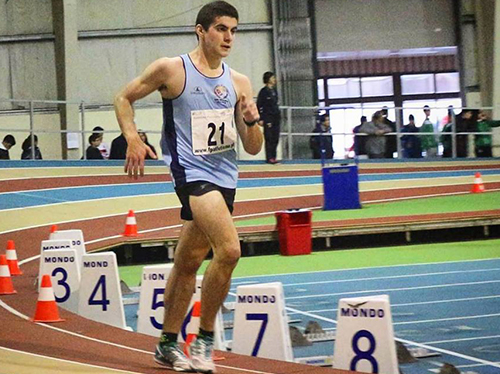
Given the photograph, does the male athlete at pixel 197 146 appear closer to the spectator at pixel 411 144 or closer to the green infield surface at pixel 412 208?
the green infield surface at pixel 412 208

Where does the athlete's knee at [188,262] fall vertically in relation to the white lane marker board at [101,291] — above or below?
above

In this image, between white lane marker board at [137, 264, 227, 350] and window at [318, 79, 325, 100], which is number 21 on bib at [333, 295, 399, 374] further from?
window at [318, 79, 325, 100]

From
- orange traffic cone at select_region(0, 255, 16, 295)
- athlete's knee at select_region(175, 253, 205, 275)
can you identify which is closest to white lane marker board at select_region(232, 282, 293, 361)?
athlete's knee at select_region(175, 253, 205, 275)

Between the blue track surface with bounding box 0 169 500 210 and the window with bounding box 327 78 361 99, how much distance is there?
10608mm

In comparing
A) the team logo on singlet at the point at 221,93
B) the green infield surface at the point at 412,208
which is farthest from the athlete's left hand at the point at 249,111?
the green infield surface at the point at 412,208

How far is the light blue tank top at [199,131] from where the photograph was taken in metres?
6.64

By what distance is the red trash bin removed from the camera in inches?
603

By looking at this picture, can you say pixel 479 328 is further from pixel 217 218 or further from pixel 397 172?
pixel 397 172

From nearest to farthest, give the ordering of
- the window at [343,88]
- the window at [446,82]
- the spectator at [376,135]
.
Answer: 1. the spectator at [376,135]
2. the window at [446,82]
3. the window at [343,88]

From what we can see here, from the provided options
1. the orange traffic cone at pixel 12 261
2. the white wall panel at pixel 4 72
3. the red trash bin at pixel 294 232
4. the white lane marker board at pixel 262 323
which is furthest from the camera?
the white wall panel at pixel 4 72

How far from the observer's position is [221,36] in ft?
21.7

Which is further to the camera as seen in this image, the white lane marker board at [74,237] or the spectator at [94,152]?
the spectator at [94,152]

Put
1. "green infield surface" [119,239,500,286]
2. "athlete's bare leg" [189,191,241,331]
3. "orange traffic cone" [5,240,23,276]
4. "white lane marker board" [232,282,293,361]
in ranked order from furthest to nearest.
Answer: "green infield surface" [119,239,500,286] → "orange traffic cone" [5,240,23,276] → "white lane marker board" [232,282,293,361] → "athlete's bare leg" [189,191,241,331]

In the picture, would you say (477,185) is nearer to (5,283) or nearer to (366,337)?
(5,283)
